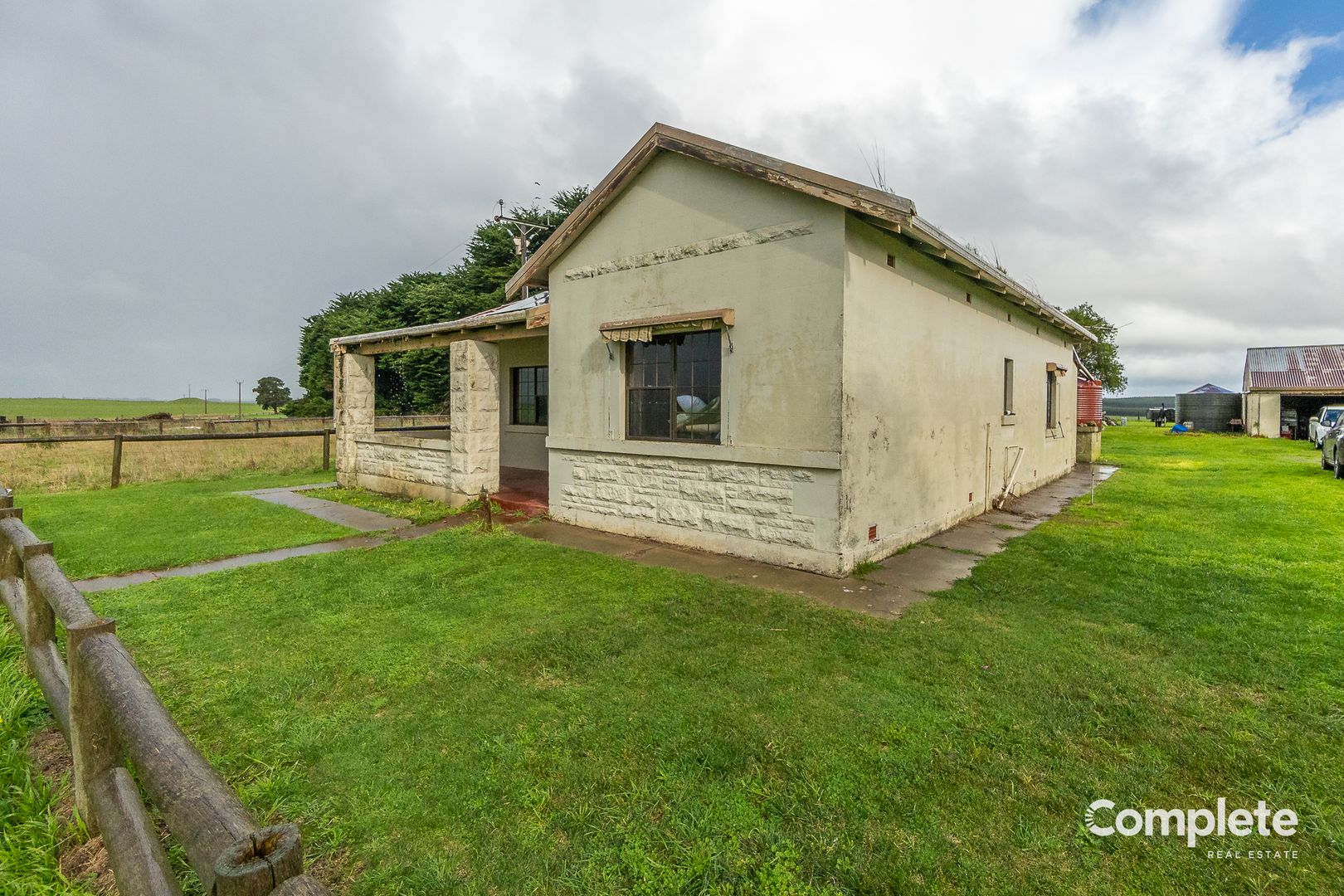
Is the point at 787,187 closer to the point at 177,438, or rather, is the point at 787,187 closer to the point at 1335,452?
the point at 177,438

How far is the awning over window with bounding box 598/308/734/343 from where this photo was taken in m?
7.15

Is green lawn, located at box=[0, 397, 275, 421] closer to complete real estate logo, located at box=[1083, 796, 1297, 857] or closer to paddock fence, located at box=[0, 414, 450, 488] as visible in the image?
paddock fence, located at box=[0, 414, 450, 488]

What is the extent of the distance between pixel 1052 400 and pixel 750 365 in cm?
1205

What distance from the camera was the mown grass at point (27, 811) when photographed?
7.63ft

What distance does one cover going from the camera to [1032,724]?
3.44 meters

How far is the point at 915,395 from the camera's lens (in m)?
7.79

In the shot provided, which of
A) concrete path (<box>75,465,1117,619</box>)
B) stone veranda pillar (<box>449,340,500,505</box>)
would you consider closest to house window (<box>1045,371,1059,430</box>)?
concrete path (<box>75,465,1117,619</box>)

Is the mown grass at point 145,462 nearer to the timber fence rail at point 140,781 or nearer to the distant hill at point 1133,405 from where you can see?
the timber fence rail at point 140,781

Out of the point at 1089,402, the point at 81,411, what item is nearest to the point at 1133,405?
the point at 1089,402

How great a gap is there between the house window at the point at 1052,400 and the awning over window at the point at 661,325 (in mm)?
11426

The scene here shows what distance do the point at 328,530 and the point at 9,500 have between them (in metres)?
3.77

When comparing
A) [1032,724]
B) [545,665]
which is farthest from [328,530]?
[1032,724]

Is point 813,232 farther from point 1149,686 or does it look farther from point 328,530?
point 328,530

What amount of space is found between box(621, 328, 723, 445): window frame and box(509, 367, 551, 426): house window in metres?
6.02
